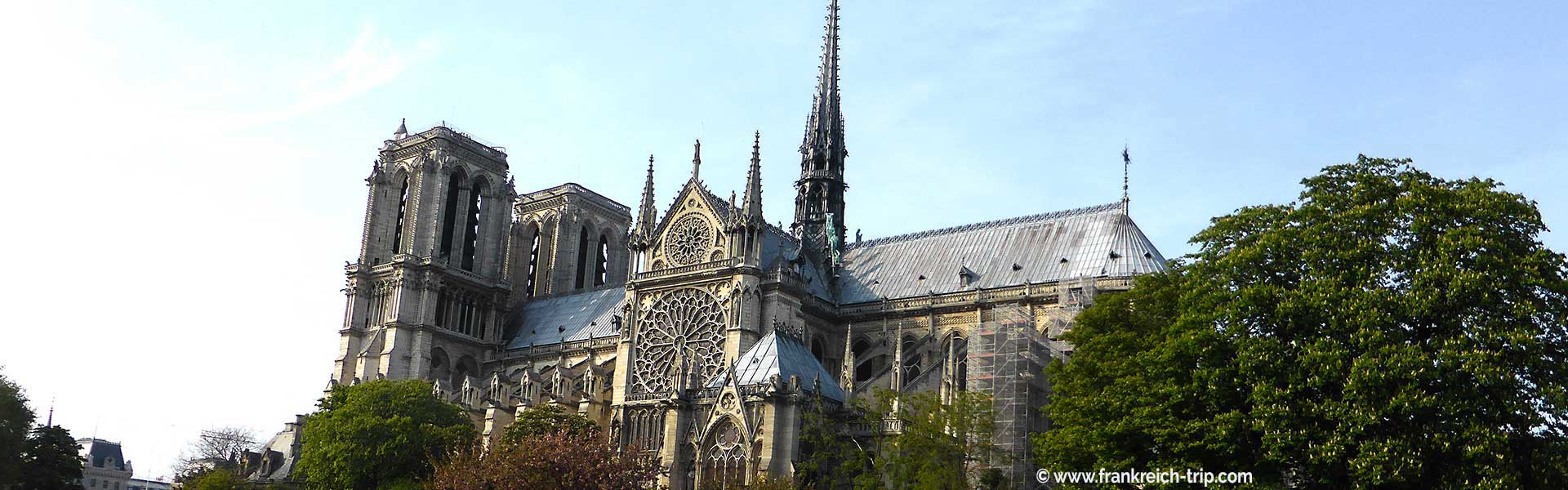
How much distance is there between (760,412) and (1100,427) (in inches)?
506

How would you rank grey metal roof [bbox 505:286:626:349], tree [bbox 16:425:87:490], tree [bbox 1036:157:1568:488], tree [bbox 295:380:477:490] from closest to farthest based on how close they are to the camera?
tree [bbox 1036:157:1568:488] < tree [bbox 295:380:477:490] < tree [bbox 16:425:87:490] < grey metal roof [bbox 505:286:626:349]

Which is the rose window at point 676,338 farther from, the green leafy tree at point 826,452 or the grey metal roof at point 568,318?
the green leafy tree at point 826,452

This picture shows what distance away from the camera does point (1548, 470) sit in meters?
30.7

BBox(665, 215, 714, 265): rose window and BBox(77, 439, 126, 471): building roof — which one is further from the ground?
BBox(665, 215, 714, 265): rose window

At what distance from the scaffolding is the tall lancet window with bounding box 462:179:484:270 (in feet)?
135

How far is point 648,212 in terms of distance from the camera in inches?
2643

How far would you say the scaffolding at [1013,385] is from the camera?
4544cm

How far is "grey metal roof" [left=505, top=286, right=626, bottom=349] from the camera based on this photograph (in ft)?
247

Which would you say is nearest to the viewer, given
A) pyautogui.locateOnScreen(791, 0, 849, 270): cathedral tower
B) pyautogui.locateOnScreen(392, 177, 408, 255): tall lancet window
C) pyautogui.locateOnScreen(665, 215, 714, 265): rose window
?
pyautogui.locateOnScreen(665, 215, 714, 265): rose window

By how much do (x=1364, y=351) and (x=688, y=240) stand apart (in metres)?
35.6

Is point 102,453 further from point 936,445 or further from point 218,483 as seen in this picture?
point 936,445

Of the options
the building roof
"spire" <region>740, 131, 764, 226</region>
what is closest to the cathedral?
"spire" <region>740, 131, 764, 226</region>

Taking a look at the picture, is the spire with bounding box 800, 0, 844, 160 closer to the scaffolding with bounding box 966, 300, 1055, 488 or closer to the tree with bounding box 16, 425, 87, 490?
the scaffolding with bounding box 966, 300, 1055, 488

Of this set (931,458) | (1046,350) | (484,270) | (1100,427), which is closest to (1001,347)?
(1046,350)
